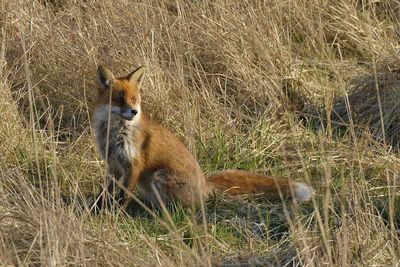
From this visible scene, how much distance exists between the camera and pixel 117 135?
231 inches

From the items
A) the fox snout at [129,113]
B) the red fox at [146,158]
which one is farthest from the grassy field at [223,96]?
the fox snout at [129,113]

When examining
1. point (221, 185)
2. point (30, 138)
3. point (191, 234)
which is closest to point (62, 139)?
point (30, 138)

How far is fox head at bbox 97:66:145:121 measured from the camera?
5.71m

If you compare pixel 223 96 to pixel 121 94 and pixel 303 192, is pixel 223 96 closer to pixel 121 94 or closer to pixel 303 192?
pixel 121 94

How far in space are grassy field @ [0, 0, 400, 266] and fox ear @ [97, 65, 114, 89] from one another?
1.47 ft

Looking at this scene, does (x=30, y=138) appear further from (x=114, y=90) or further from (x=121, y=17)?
(x=121, y=17)

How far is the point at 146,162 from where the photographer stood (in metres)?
5.90

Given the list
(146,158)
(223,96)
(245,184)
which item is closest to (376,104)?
(223,96)

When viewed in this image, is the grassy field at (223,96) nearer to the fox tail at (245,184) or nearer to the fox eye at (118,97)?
the fox tail at (245,184)

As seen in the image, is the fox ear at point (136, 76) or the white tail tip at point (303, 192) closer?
the white tail tip at point (303, 192)

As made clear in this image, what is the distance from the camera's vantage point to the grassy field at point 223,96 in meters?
5.45

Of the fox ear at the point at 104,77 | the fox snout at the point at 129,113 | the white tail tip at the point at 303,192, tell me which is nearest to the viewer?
the white tail tip at the point at 303,192

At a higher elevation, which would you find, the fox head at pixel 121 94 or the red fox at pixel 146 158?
the fox head at pixel 121 94

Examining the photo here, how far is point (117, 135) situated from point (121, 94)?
0.95 ft
